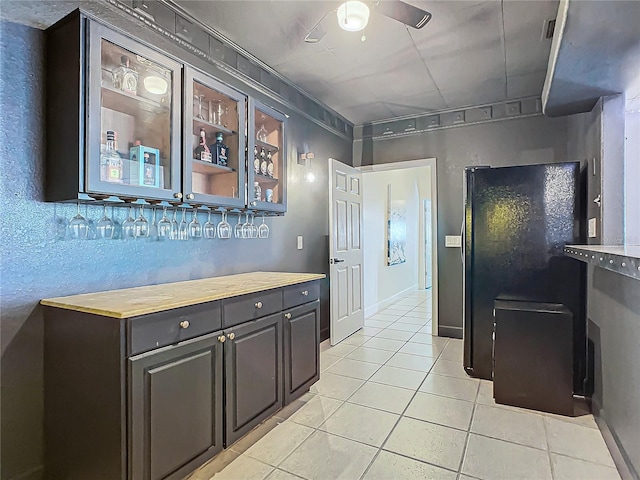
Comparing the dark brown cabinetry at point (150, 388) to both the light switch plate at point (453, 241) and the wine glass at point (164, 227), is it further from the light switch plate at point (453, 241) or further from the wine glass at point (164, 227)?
the light switch plate at point (453, 241)

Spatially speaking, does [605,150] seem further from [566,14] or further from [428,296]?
[428,296]

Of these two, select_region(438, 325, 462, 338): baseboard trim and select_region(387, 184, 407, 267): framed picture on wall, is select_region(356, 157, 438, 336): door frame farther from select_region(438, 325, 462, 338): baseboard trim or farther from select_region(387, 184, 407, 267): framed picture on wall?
select_region(387, 184, 407, 267): framed picture on wall

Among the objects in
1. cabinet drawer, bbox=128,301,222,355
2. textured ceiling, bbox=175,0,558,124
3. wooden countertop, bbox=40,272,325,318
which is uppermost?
textured ceiling, bbox=175,0,558,124

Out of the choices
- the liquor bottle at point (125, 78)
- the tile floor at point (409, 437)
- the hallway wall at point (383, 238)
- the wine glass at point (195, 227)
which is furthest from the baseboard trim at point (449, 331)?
the liquor bottle at point (125, 78)

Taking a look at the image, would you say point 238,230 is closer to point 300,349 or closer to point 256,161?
point 256,161

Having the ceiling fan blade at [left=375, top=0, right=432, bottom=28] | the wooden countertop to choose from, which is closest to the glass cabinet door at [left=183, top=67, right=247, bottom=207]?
the wooden countertop

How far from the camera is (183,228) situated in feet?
7.73

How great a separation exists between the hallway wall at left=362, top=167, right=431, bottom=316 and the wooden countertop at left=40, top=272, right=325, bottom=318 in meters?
2.99

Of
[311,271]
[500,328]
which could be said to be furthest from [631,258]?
[311,271]

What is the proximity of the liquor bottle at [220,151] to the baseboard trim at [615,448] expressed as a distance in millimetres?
2726

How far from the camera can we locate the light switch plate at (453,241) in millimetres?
4160

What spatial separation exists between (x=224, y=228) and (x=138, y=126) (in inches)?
35.0

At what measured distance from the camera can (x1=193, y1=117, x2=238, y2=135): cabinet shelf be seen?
7.45 ft

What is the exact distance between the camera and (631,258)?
1.20 metres
